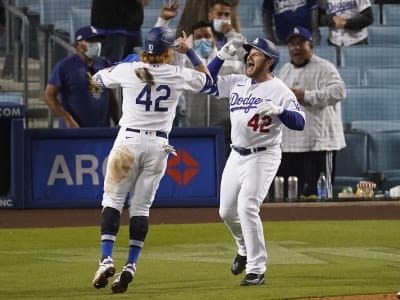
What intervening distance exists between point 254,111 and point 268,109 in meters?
0.32

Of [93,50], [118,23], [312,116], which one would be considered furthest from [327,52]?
[93,50]

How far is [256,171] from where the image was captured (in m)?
8.38

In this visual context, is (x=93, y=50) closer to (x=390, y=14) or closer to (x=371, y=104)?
(x=371, y=104)

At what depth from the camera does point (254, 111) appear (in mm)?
8383

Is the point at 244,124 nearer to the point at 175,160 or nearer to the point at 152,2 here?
the point at 175,160

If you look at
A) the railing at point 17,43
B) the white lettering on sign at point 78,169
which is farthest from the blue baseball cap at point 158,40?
the railing at point 17,43

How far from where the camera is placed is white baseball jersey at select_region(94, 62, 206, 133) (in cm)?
834

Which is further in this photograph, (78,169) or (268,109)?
(78,169)

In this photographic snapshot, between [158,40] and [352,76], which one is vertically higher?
[158,40]

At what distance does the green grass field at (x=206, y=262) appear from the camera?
8.12 m

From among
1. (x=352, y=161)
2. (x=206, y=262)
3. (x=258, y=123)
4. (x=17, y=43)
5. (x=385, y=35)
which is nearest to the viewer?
(x=258, y=123)

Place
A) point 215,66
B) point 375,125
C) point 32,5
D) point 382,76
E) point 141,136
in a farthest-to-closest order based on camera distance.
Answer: point 382,76
point 32,5
point 375,125
point 215,66
point 141,136

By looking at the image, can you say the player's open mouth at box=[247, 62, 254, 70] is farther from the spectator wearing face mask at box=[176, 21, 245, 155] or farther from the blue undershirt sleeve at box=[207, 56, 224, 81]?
the spectator wearing face mask at box=[176, 21, 245, 155]

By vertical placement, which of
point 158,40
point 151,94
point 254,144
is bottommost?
point 254,144
